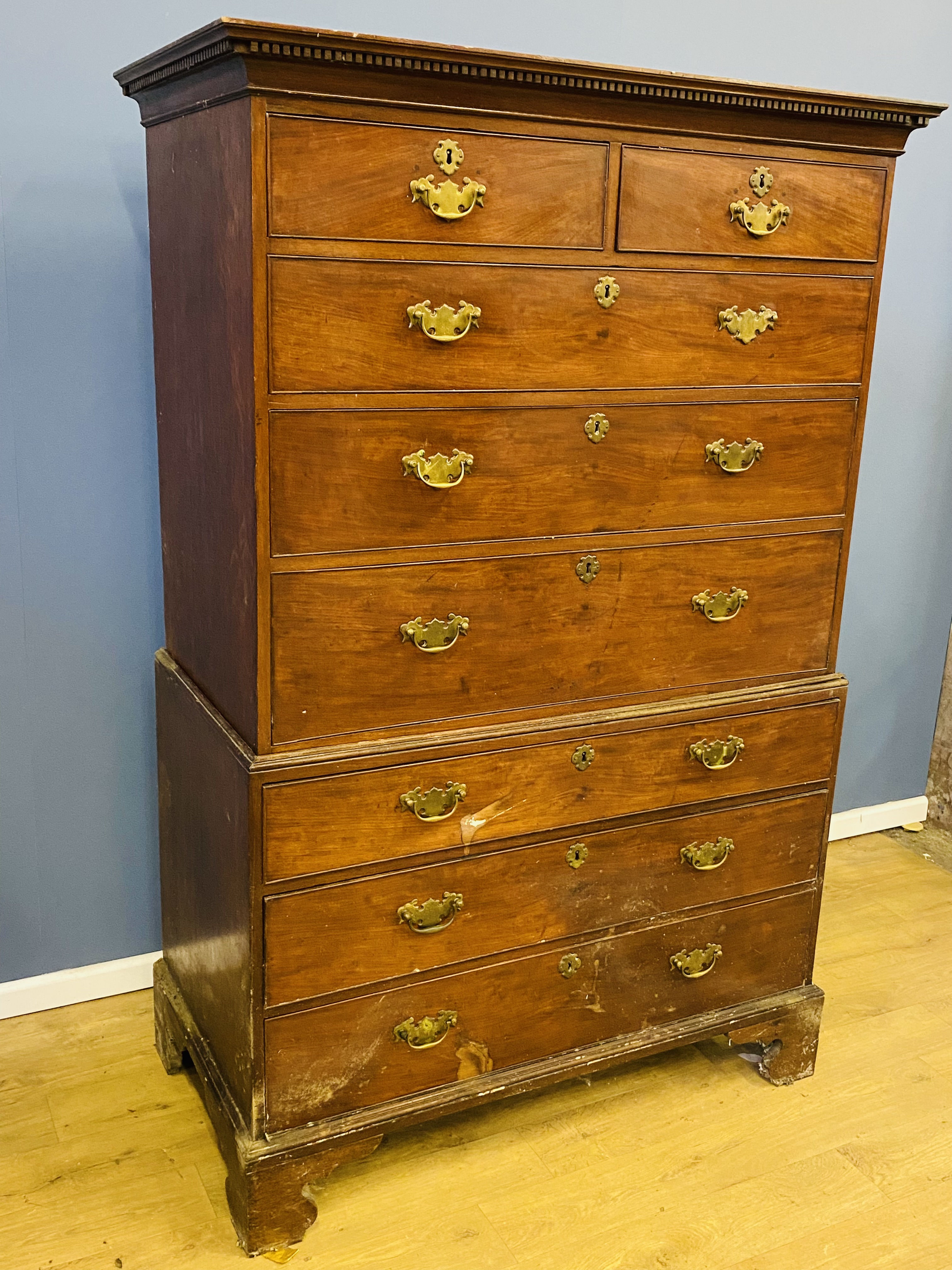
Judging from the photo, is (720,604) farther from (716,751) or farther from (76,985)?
(76,985)

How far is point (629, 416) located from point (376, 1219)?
4.39 feet

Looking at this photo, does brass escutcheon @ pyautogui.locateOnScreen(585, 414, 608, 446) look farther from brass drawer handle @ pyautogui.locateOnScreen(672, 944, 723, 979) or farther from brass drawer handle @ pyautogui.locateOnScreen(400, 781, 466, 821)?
brass drawer handle @ pyautogui.locateOnScreen(672, 944, 723, 979)

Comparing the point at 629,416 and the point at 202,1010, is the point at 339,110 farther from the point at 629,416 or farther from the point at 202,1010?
the point at 202,1010

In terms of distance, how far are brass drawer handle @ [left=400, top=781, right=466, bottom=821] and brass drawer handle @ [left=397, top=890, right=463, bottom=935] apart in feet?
0.45

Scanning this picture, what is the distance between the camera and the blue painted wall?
2035 mm

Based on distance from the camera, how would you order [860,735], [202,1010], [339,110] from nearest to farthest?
[339,110]
[202,1010]
[860,735]

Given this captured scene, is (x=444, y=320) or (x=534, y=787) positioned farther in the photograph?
(x=534, y=787)

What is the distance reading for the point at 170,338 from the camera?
6.33ft

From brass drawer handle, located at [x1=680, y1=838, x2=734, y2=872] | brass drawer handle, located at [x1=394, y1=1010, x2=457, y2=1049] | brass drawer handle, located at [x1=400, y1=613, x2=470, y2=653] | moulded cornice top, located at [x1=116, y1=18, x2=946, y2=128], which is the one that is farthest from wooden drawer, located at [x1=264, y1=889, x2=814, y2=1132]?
moulded cornice top, located at [x1=116, y1=18, x2=946, y2=128]

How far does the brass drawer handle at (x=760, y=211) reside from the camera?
1.83m

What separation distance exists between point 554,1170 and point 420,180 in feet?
5.25

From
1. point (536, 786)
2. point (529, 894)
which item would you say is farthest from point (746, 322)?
point (529, 894)

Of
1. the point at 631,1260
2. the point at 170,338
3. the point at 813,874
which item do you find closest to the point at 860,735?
the point at 813,874

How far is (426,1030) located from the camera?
1933 mm
